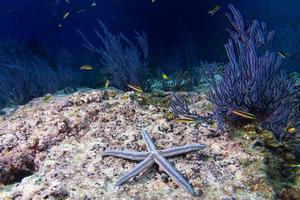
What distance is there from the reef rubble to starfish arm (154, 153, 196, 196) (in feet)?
0.27

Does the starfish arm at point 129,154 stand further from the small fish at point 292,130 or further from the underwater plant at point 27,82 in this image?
the underwater plant at point 27,82

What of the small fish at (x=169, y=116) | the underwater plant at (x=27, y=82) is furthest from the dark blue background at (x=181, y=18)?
the small fish at (x=169, y=116)

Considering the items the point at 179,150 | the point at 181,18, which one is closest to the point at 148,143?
the point at 179,150

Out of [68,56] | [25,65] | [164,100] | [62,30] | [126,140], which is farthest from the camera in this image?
[62,30]

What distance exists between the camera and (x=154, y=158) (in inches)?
122

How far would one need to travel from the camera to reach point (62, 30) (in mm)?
26344

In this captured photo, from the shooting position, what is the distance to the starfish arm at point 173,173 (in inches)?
111

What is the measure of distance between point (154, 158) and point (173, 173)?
30 cm

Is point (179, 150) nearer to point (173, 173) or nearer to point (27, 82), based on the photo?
point (173, 173)

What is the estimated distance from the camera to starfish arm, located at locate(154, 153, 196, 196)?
9.28ft

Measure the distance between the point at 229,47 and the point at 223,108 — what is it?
902 millimetres

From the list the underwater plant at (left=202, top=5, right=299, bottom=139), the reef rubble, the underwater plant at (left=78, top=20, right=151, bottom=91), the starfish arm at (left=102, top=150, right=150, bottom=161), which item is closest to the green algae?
the reef rubble

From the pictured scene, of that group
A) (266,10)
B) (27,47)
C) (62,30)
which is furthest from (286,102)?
(62,30)

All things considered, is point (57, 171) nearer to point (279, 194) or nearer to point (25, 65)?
point (279, 194)
